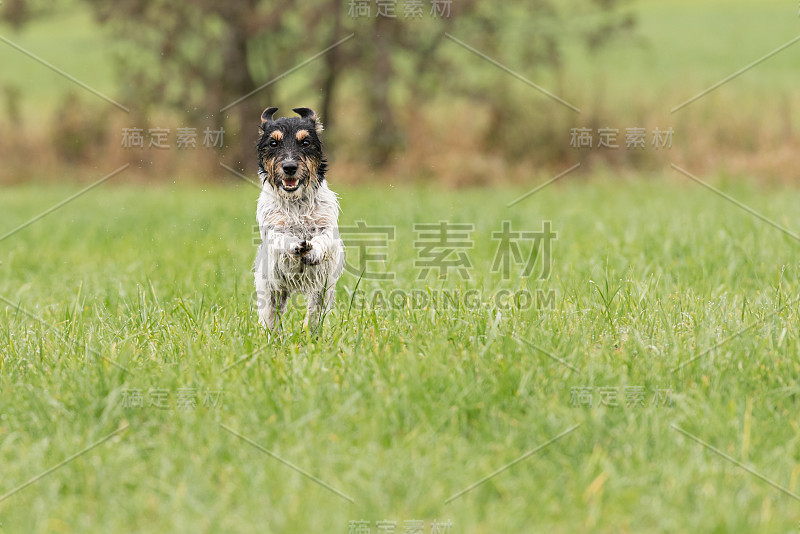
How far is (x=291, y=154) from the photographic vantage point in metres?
4.99

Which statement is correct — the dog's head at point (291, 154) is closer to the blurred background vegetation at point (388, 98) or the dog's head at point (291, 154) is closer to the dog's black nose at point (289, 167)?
the dog's black nose at point (289, 167)

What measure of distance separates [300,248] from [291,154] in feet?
1.85

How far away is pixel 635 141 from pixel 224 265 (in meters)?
11.7

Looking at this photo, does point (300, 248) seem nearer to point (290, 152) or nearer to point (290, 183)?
point (290, 183)

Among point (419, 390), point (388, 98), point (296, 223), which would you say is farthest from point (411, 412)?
point (388, 98)

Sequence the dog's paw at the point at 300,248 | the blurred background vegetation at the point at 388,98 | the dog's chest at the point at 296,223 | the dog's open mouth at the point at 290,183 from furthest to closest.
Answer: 1. the blurred background vegetation at the point at 388,98
2. the dog's chest at the point at 296,223
3. the dog's open mouth at the point at 290,183
4. the dog's paw at the point at 300,248

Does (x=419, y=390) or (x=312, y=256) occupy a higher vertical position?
(x=312, y=256)

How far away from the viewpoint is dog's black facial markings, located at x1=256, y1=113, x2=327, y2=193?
16.3 feet

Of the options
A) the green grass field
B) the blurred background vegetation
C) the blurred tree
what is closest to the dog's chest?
the green grass field

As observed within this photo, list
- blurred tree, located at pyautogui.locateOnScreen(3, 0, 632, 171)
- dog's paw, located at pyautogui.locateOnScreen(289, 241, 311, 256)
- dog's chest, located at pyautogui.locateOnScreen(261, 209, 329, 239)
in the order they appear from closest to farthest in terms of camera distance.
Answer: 1. dog's paw, located at pyautogui.locateOnScreen(289, 241, 311, 256)
2. dog's chest, located at pyautogui.locateOnScreen(261, 209, 329, 239)
3. blurred tree, located at pyautogui.locateOnScreen(3, 0, 632, 171)

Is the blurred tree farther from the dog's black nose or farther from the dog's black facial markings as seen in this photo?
the dog's black nose

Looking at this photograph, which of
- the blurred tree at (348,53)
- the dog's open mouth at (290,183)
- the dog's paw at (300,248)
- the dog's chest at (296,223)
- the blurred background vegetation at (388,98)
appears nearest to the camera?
the dog's paw at (300,248)

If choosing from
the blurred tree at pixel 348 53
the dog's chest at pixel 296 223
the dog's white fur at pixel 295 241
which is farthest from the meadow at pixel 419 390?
the blurred tree at pixel 348 53

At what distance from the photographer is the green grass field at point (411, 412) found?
3316 mm
